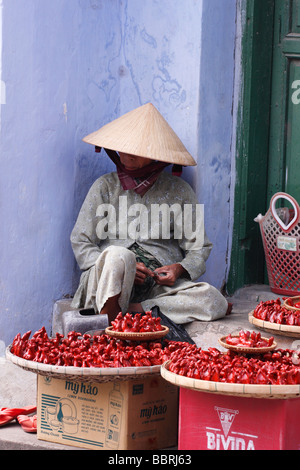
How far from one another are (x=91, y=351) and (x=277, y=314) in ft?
3.52

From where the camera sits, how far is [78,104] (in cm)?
489

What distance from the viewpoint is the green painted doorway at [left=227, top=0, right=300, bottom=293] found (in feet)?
16.9

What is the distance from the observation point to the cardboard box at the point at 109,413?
3.19m

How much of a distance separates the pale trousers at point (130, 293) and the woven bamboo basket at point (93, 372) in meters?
1.11

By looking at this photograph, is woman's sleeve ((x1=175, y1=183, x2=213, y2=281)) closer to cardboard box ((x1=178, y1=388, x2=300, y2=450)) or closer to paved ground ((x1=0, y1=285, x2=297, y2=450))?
paved ground ((x1=0, y1=285, x2=297, y2=450))

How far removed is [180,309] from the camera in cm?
444

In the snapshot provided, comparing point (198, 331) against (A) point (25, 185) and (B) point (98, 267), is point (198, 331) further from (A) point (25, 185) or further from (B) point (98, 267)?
(A) point (25, 185)

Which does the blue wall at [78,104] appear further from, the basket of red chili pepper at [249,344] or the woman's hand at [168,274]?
the basket of red chili pepper at [249,344]

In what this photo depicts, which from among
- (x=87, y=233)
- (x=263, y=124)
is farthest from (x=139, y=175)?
(x=263, y=124)

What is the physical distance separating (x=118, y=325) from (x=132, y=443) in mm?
572

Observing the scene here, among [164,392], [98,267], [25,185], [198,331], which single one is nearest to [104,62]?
[25,185]

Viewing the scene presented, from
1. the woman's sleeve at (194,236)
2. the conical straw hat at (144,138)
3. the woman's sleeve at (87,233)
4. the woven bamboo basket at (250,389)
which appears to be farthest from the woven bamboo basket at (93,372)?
the conical straw hat at (144,138)

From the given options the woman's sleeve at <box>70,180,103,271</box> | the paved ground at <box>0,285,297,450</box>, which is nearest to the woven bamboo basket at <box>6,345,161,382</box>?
the paved ground at <box>0,285,297,450</box>

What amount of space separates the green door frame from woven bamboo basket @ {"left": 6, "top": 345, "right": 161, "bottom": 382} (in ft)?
6.99
